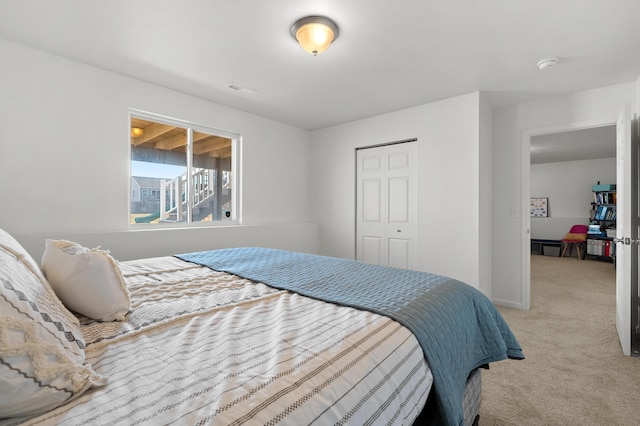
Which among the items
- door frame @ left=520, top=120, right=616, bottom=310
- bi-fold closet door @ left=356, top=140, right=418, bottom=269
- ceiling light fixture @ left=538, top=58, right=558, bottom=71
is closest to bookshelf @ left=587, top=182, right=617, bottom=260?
door frame @ left=520, top=120, right=616, bottom=310

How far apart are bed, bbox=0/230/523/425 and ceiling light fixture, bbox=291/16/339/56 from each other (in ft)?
5.31

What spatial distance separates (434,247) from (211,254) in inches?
102

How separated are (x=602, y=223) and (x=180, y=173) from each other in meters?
8.99

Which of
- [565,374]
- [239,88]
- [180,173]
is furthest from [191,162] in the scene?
[565,374]

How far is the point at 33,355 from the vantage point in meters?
0.64

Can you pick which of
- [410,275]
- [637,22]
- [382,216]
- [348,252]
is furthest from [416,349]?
[348,252]

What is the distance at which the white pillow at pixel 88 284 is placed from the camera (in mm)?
1118

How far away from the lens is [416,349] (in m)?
1.03

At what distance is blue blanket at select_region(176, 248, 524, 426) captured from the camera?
3.62ft

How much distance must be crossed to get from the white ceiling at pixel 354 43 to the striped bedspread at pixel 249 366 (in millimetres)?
1869

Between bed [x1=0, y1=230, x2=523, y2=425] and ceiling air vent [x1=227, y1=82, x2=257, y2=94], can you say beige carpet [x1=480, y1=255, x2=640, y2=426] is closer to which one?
bed [x1=0, y1=230, x2=523, y2=425]

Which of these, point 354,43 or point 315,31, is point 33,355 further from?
point 354,43

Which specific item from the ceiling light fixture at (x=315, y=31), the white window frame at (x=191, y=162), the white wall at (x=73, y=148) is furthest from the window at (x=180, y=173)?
the ceiling light fixture at (x=315, y=31)

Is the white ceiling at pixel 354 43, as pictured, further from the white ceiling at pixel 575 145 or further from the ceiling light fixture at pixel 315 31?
the white ceiling at pixel 575 145
